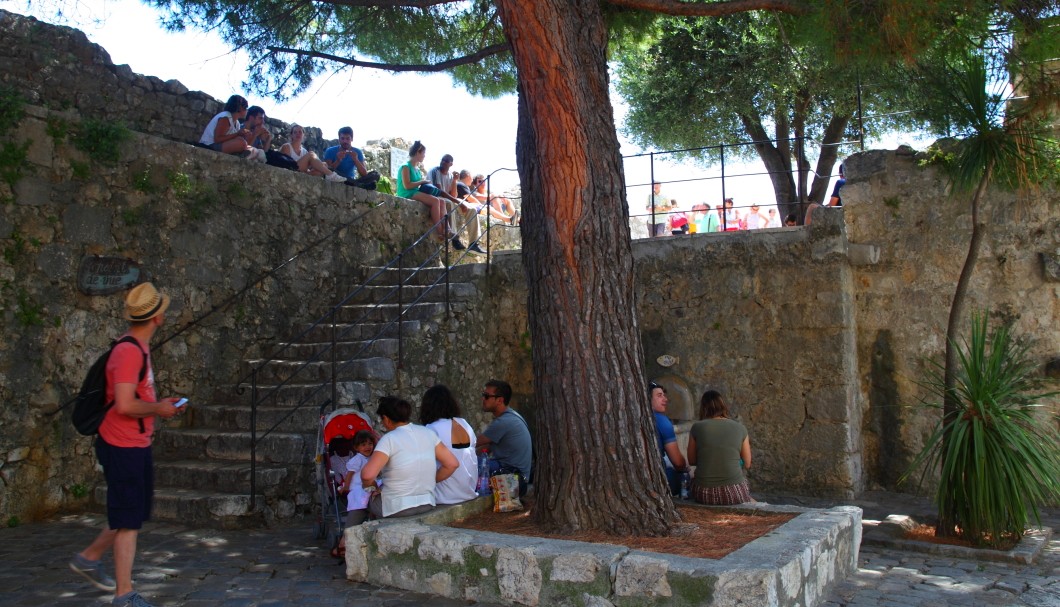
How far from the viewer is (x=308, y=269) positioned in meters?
8.35

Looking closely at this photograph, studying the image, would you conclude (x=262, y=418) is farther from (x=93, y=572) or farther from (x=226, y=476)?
(x=93, y=572)

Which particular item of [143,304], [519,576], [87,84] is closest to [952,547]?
[519,576]

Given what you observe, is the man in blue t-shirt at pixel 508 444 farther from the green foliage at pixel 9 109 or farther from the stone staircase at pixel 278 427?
the green foliage at pixel 9 109

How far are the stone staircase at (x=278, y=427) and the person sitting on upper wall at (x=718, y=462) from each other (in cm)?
266

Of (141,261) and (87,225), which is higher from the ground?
(87,225)

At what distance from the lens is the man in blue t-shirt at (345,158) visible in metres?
9.77

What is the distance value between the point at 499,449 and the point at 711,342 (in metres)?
3.13

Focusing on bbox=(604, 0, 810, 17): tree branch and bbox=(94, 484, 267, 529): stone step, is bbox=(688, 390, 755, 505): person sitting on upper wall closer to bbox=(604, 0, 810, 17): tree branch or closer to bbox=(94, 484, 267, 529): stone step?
bbox=(604, 0, 810, 17): tree branch

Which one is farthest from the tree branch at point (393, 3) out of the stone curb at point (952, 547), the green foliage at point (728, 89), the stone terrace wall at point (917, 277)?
the stone curb at point (952, 547)

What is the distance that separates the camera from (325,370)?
7.32 metres

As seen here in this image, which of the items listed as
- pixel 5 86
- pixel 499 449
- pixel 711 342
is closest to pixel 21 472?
pixel 5 86

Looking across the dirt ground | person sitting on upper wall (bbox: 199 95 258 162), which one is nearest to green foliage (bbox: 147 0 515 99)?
person sitting on upper wall (bbox: 199 95 258 162)

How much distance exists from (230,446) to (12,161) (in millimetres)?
2533

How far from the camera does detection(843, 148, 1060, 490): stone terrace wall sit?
7602mm
